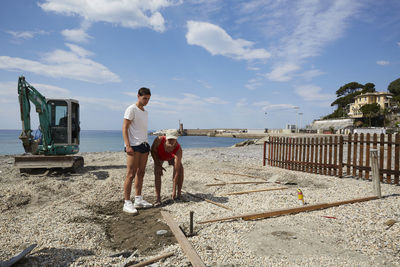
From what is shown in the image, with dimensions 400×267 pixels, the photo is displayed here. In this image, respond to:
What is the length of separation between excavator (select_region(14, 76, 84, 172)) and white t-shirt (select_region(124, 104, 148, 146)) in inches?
231

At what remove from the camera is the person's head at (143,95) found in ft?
15.0

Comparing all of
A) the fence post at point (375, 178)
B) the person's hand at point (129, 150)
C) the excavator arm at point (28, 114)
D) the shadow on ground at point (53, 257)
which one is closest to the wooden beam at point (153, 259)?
the shadow on ground at point (53, 257)

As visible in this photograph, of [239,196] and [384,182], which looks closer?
[239,196]

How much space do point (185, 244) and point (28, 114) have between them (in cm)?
904

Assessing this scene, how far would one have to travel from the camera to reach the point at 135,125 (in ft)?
14.9

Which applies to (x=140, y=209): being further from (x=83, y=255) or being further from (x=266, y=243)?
(x=266, y=243)

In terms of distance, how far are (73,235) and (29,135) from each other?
7546 millimetres

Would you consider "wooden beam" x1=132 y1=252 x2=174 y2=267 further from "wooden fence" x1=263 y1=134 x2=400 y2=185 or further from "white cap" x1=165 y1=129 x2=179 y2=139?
"wooden fence" x1=263 y1=134 x2=400 y2=185

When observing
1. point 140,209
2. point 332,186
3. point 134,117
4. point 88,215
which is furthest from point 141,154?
point 332,186

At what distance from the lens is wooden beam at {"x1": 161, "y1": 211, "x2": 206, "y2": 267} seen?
2.68 m

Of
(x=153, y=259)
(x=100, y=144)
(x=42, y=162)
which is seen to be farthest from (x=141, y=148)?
(x=100, y=144)

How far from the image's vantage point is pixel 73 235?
3523mm

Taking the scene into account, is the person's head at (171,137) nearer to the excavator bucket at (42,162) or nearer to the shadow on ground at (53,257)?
the shadow on ground at (53,257)

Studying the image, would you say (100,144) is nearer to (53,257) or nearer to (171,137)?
(171,137)
